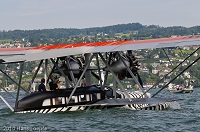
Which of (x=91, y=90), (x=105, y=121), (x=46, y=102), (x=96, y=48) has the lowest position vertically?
(x=105, y=121)

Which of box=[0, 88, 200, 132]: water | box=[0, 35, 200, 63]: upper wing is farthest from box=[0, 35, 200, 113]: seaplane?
box=[0, 88, 200, 132]: water

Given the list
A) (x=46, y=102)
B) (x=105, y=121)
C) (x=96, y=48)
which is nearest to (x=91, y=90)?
(x=96, y=48)

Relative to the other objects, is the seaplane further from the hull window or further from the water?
the water

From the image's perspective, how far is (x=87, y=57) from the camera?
3234 cm

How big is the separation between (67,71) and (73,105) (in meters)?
4.11

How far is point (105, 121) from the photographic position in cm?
2555

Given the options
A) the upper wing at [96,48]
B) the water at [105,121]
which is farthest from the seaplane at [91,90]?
the water at [105,121]

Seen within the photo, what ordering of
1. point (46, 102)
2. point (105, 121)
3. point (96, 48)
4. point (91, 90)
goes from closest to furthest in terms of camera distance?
1. point (105, 121)
2. point (46, 102)
3. point (91, 90)
4. point (96, 48)

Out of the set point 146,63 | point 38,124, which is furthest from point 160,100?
point 146,63

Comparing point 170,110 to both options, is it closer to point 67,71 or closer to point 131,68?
point 131,68

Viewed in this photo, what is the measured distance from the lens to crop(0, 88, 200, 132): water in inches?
932

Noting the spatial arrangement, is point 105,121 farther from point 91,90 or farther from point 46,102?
point 91,90

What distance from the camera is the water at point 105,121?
2367 centimetres

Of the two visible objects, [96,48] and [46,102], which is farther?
[96,48]
